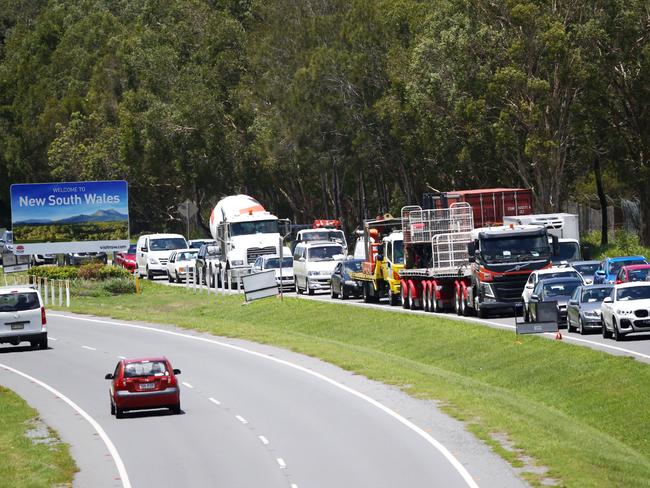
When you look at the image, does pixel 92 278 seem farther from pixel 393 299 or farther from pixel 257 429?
pixel 257 429

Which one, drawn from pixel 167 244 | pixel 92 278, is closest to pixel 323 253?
pixel 92 278

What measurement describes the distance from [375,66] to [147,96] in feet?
91.0

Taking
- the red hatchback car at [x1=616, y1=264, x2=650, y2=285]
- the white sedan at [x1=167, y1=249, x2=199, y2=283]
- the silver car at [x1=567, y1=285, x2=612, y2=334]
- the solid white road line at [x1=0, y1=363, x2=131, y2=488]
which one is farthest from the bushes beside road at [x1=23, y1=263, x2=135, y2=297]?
the silver car at [x1=567, y1=285, x2=612, y2=334]

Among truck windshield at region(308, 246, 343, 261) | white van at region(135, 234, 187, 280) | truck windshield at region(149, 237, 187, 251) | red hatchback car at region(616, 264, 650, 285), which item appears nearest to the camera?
red hatchback car at region(616, 264, 650, 285)

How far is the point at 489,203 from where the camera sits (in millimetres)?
49969

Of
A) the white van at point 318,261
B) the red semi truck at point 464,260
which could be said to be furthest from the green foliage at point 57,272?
the red semi truck at point 464,260

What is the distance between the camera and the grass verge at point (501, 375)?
2309cm

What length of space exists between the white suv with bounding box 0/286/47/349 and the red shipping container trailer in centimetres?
1518

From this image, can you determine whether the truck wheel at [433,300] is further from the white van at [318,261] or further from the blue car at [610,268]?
the white van at [318,261]

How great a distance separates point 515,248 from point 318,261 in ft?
60.9

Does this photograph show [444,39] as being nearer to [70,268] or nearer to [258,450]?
[70,268]

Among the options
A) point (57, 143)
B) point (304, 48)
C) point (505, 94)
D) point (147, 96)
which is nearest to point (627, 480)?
point (505, 94)

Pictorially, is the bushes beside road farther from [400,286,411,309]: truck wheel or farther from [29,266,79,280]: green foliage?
[400,286,411,309]: truck wheel

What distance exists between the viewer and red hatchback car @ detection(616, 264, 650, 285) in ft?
144
